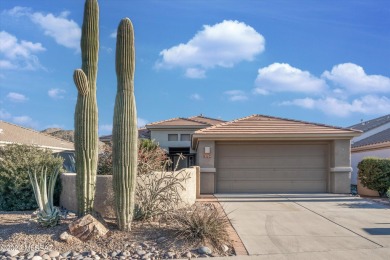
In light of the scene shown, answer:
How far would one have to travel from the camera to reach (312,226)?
31.9 feet

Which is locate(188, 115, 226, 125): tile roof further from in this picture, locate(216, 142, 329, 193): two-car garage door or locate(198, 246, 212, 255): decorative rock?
locate(198, 246, 212, 255): decorative rock

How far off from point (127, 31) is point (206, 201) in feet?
23.4

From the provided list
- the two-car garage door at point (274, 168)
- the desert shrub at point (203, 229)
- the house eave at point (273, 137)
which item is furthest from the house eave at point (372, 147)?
the desert shrub at point (203, 229)

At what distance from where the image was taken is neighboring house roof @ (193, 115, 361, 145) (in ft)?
54.4

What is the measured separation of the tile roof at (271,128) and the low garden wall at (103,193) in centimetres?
265

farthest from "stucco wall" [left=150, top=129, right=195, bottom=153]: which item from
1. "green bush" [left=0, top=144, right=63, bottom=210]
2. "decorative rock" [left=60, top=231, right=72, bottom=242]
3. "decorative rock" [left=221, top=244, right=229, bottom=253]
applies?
"decorative rock" [left=221, top=244, right=229, bottom=253]

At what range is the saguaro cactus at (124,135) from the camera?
8.56m

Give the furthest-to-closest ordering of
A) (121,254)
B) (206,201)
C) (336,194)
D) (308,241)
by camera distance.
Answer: (336,194) → (206,201) → (308,241) → (121,254)

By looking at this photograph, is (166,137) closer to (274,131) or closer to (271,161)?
(271,161)

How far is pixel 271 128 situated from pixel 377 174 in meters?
4.55

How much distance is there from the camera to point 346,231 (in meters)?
9.18

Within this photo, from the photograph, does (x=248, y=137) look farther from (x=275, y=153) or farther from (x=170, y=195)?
(x=170, y=195)

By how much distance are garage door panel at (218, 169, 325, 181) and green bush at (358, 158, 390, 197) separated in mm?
1772

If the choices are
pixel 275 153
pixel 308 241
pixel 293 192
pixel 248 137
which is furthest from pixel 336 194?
pixel 308 241
